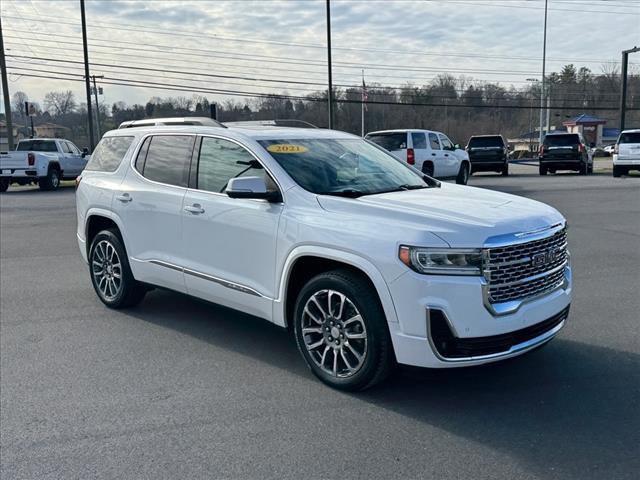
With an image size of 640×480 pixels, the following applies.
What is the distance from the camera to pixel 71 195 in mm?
20344

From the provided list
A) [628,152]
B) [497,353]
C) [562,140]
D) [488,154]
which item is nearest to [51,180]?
[488,154]

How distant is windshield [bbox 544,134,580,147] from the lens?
86.2ft

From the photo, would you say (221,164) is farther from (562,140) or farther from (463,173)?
(562,140)

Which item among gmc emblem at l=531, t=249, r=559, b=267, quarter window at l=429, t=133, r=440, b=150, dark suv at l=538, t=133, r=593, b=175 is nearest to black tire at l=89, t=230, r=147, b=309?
gmc emblem at l=531, t=249, r=559, b=267

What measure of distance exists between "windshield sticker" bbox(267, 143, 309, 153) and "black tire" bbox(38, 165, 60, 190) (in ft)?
65.8

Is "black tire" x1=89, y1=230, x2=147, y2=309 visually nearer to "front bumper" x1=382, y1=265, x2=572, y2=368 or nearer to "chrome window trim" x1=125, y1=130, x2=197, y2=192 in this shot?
"chrome window trim" x1=125, y1=130, x2=197, y2=192

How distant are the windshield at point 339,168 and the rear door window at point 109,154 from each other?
2.10 metres

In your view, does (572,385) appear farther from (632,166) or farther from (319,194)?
(632,166)

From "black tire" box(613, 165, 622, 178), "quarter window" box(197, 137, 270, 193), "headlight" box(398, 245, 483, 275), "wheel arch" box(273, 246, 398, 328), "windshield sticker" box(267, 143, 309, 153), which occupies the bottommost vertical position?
"black tire" box(613, 165, 622, 178)

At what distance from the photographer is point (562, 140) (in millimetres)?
26484

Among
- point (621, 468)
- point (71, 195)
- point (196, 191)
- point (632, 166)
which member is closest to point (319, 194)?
point (196, 191)

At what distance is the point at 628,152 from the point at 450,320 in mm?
24244

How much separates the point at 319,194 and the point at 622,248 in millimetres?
6773

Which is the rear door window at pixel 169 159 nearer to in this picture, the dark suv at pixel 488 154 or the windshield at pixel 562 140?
the dark suv at pixel 488 154
